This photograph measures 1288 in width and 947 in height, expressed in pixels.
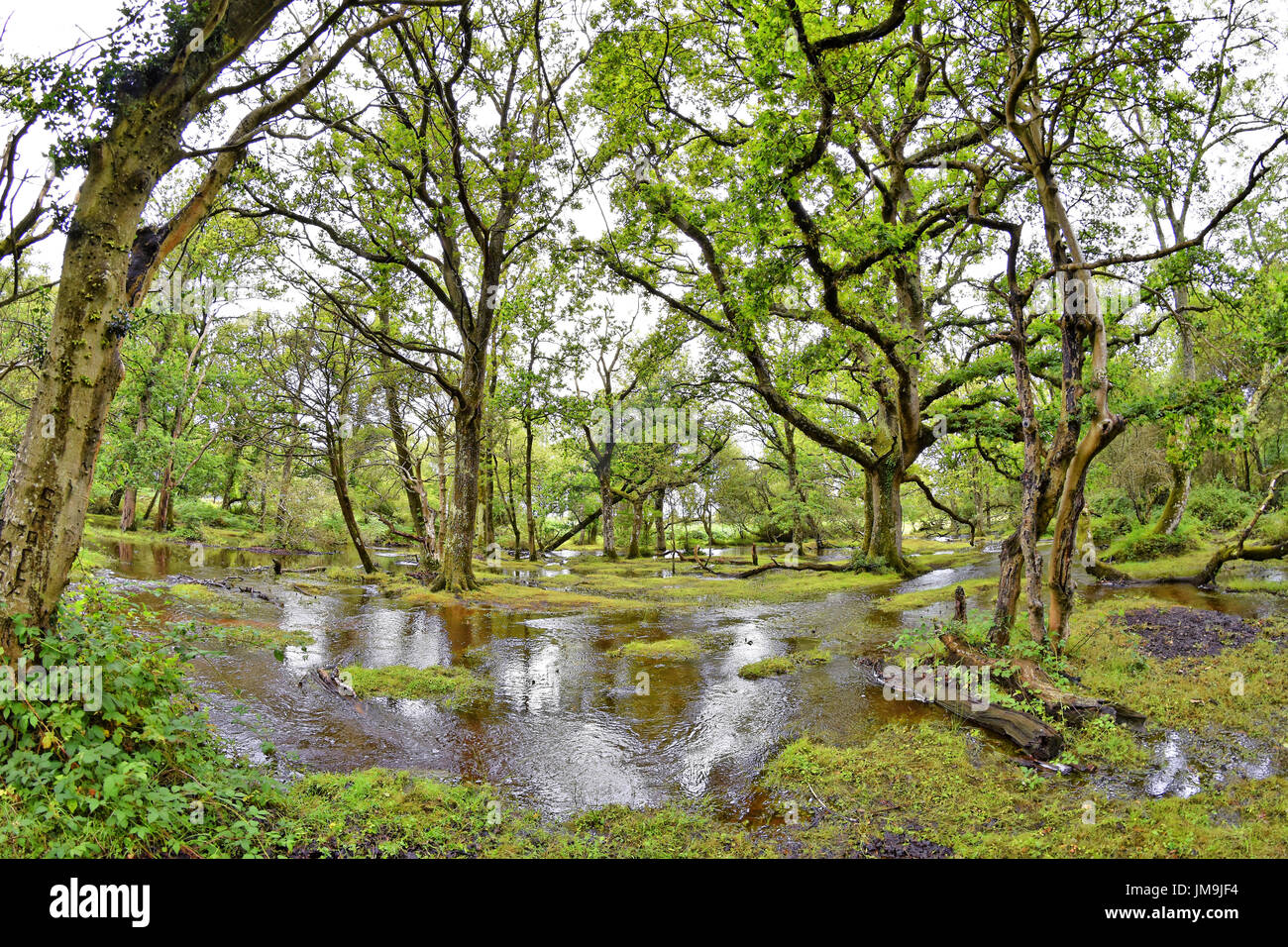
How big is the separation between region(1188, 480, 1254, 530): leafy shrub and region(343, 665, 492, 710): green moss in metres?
23.9

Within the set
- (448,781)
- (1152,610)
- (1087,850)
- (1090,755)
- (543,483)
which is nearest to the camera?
(1087,850)

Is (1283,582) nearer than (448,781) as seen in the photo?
No

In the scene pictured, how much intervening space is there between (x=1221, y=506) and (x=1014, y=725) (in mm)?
20828

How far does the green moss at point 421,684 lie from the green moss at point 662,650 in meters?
2.78

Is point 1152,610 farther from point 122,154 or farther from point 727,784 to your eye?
point 122,154

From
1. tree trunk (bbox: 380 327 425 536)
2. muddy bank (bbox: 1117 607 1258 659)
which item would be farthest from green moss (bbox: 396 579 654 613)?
muddy bank (bbox: 1117 607 1258 659)

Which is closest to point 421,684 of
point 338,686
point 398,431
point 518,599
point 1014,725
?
point 338,686

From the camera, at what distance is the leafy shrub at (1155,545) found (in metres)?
17.4

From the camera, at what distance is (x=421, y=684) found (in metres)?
7.79

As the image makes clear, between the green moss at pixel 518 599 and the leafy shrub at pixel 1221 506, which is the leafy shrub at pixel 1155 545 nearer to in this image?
the leafy shrub at pixel 1221 506

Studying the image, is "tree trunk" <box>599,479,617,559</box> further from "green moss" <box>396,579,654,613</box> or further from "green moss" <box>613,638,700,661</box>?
"green moss" <box>613,638,700,661</box>

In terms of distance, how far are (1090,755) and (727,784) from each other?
3.41m

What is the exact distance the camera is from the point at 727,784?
17.5 feet

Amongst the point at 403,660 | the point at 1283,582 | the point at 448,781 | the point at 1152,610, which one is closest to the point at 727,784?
the point at 448,781
